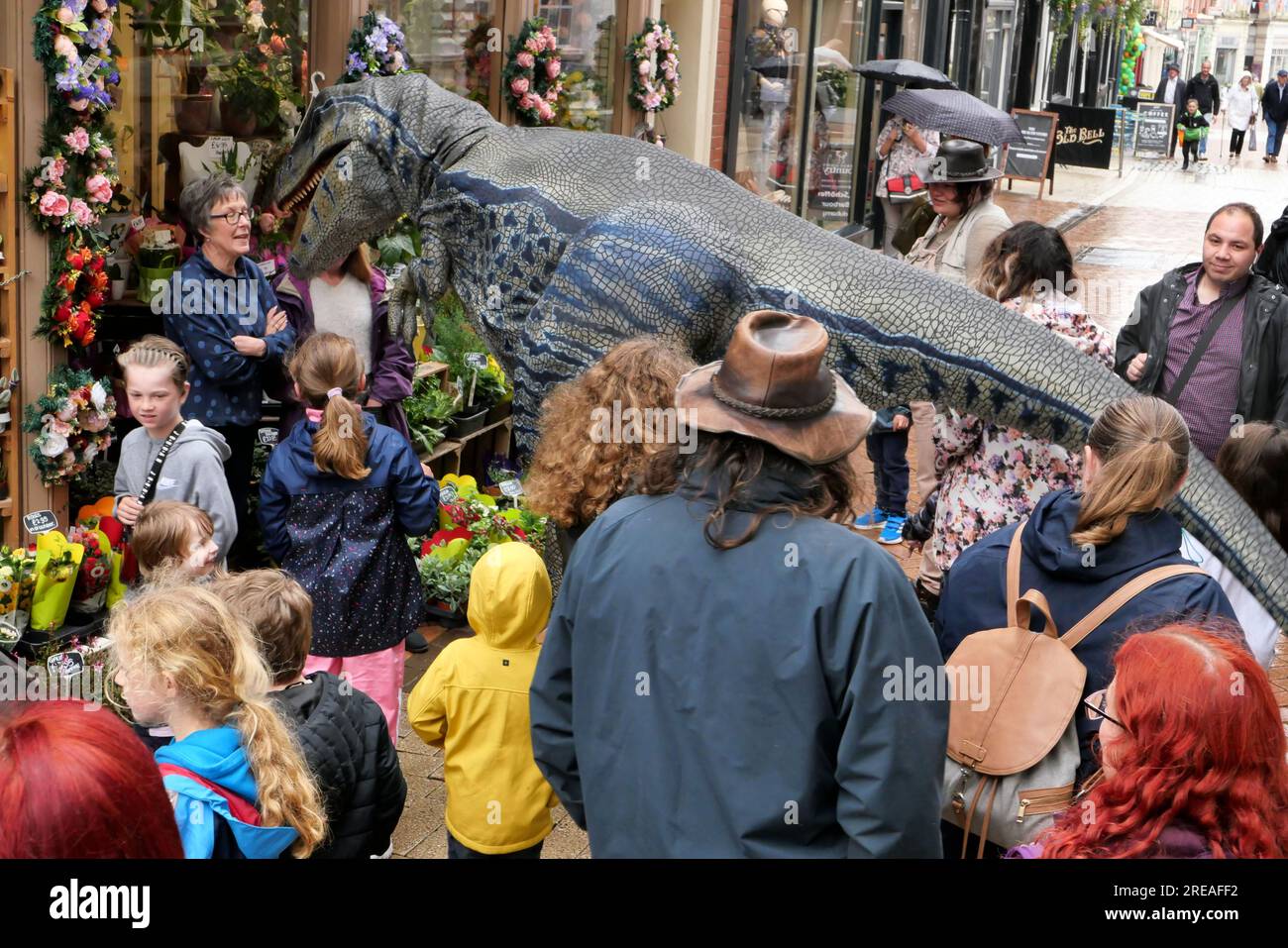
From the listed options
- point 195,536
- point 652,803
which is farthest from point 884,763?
point 195,536

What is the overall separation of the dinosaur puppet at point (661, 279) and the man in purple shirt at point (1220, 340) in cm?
134

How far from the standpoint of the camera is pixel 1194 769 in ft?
7.82

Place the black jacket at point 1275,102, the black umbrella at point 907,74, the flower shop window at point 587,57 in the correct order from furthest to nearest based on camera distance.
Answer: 1. the black jacket at point 1275,102
2. the black umbrella at point 907,74
3. the flower shop window at point 587,57

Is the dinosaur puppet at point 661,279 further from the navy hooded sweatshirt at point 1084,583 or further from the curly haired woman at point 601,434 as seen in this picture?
the navy hooded sweatshirt at point 1084,583

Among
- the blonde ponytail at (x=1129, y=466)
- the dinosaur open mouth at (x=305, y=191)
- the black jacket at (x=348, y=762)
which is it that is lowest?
the black jacket at (x=348, y=762)

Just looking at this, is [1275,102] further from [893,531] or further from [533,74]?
[893,531]

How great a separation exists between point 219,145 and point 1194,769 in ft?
19.6

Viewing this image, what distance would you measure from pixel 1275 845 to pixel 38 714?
1.88 meters

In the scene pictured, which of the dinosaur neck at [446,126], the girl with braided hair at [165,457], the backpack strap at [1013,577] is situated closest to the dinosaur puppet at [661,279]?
the dinosaur neck at [446,126]

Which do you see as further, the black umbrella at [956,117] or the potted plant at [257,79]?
the black umbrella at [956,117]

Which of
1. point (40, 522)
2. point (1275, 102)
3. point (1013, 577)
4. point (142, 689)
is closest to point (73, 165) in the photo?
point (40, 522)

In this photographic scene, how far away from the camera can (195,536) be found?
441cm

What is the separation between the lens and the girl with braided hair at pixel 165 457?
4867mm

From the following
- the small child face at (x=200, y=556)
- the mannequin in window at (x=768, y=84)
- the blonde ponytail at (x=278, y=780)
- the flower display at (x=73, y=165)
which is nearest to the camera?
the blonde ponytail at (x=278, y=780)
